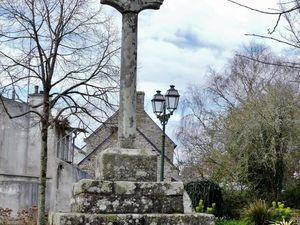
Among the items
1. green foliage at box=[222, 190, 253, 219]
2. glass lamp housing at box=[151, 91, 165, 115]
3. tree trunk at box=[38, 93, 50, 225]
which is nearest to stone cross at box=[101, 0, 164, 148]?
glass lamp housing at box=[151, 91, 165, 115]

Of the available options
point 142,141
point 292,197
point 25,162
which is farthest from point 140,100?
point 292,197

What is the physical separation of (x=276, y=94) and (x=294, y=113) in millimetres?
1392

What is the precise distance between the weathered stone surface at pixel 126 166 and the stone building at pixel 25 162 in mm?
18305

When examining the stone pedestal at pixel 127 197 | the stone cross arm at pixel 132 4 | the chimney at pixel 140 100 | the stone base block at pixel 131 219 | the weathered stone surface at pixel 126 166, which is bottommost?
the stone base block at pixel 131 219

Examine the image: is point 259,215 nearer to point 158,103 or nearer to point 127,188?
point 158,103

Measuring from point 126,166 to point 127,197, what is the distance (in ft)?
1.56

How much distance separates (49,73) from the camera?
18.6 metres

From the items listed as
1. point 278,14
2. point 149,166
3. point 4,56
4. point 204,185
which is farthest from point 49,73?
point 278,14

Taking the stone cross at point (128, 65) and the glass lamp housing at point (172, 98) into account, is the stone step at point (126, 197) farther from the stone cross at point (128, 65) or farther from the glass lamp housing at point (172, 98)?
the glass lamp housing at point (172, 98)

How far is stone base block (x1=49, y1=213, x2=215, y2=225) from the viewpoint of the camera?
6.92 metres

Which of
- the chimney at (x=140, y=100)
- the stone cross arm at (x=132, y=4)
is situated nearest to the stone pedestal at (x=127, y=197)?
the stone cross arm at (x=132, y=4)

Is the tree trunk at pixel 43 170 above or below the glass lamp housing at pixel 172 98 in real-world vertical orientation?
below

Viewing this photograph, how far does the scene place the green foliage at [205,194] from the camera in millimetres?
20578

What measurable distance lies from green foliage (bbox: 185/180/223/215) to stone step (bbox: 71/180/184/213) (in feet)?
42.5
